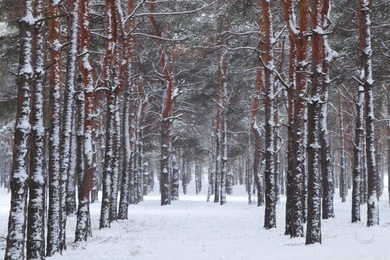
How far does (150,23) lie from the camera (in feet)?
78.2

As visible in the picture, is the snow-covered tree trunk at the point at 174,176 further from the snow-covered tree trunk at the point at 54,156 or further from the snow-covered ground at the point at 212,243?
the snow-covered tree trunk at the point at 54,156

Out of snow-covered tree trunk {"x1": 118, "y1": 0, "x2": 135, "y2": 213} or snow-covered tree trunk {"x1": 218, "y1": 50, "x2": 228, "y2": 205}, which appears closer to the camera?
snow-covered tree trunk {"x1": 118, "y1": 0, "x2": 135, "y2": 213}

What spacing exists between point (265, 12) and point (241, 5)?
159 cm

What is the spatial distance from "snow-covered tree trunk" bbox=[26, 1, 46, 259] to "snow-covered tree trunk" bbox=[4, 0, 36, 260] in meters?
0.43

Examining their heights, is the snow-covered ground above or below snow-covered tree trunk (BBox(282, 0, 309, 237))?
below

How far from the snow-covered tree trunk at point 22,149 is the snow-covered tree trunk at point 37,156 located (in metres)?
0.43

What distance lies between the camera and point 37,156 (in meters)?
8.37

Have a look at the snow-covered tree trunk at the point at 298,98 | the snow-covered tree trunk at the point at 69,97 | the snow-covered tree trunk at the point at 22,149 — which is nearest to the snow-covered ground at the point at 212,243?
the snow-covered tree trunk at the point at 298,98

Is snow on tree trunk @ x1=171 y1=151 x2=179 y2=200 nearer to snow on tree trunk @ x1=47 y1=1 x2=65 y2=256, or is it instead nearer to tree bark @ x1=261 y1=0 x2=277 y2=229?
tree bark @ x1=261 y1=0 x2=277 y2=229

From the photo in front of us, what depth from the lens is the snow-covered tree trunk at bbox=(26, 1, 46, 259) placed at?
8.12 metres

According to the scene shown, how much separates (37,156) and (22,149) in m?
1.26

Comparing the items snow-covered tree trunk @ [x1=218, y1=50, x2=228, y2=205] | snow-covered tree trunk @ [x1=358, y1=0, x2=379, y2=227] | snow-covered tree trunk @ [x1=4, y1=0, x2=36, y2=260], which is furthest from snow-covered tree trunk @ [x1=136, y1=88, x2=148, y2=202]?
snow-covered tree trunk @ [x1=4, y1=0, x2=36, y2=260]

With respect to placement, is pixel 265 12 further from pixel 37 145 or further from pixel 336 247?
pixel 37 145

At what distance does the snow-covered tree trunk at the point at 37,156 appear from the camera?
8117 mm
